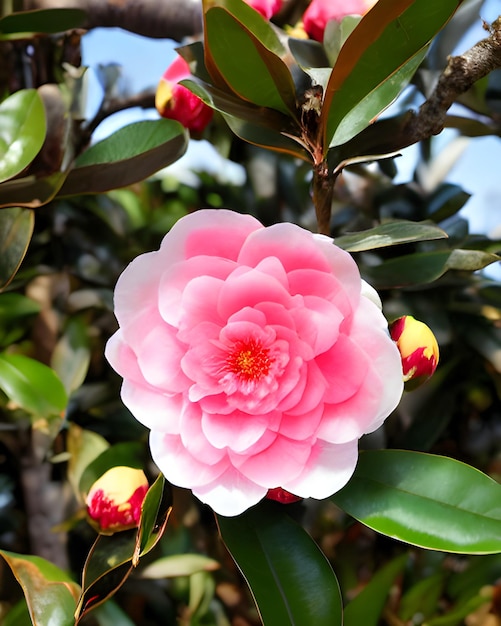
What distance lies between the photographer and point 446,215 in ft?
2.44

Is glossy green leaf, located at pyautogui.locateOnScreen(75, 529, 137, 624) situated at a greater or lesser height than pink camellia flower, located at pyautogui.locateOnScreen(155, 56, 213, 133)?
lesser

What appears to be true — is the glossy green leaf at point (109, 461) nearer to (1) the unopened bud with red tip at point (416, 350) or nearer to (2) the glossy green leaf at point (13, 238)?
(2) the glossy green leaf at point (13, 238)

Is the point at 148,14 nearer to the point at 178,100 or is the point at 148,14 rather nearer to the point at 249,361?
the point at 178,100

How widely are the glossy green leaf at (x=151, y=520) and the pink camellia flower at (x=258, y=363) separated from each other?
0.04m

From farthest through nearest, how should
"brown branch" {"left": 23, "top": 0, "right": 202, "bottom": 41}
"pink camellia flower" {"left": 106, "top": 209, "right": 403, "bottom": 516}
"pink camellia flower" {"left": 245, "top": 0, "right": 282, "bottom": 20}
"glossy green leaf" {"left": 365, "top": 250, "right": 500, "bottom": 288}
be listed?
"brown branch" {"left": 23, "top": 0, "right": 202, "bottom": 41} < "pink camellia flower" {"left": 245, "top": 0, "right": 282, "bottom": 20} < "glossy green leaf" {"left": 365, "top": 250, "right": 500, "bottom": 288} < "pink camellia flower" {"left": 106, "top": 209, "right": 403, "bottom": 516}

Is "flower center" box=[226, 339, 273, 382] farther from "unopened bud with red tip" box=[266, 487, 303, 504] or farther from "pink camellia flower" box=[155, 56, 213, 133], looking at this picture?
"pink camellia flower" box=[155, 56, 213, 133]

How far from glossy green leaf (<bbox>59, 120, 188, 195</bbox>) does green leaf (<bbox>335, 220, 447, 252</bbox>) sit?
0.21 m

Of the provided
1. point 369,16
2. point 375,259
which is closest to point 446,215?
point 375,259

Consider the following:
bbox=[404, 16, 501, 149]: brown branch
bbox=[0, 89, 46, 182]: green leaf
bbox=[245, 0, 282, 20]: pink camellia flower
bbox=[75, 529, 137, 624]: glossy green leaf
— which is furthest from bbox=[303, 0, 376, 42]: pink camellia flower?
bbox=[75, 529, 137, 624]: glossy green leaf

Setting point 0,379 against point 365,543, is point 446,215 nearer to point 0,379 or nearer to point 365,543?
point 365,543

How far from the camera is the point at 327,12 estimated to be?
621 mm

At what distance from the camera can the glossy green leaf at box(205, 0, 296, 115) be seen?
0.47 meters

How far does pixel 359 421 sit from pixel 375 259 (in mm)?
357

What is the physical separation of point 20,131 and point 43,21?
0.15 m
